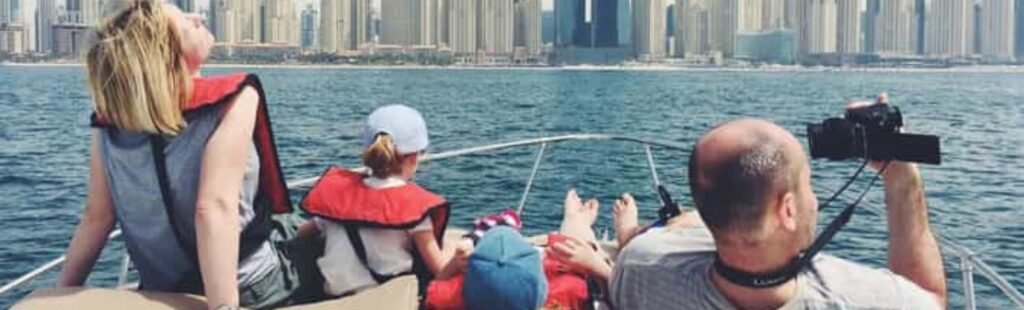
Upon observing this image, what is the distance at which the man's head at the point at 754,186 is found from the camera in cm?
180

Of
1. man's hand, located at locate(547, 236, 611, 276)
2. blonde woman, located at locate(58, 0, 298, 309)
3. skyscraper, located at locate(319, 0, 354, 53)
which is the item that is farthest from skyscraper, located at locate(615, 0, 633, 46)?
blonde woman, located at locate(58, 0, 298, 309)

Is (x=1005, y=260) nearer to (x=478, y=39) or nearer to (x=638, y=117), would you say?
(x=638, y=117)

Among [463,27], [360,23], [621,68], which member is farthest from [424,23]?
[621,68]

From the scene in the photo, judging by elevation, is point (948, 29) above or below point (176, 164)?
above

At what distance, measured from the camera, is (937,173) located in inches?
797

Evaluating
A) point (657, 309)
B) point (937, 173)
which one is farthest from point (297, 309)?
point (937, 173)

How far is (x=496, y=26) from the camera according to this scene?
6289 inches

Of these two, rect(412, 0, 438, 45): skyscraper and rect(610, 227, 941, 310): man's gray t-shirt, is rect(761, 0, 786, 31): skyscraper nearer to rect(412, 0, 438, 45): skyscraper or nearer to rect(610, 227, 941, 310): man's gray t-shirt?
rect(412, 0, 438, 45): skyscraper

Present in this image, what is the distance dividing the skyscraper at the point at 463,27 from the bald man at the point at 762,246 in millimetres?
154927

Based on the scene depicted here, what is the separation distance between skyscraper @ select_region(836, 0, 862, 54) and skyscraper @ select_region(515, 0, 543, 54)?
41022mm

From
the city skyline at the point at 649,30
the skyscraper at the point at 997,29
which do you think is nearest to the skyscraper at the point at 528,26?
the city skyline at the point at 649,30

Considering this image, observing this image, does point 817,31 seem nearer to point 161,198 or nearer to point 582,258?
point 582,258

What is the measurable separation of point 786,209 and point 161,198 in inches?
61.1

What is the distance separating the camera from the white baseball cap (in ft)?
10.7
